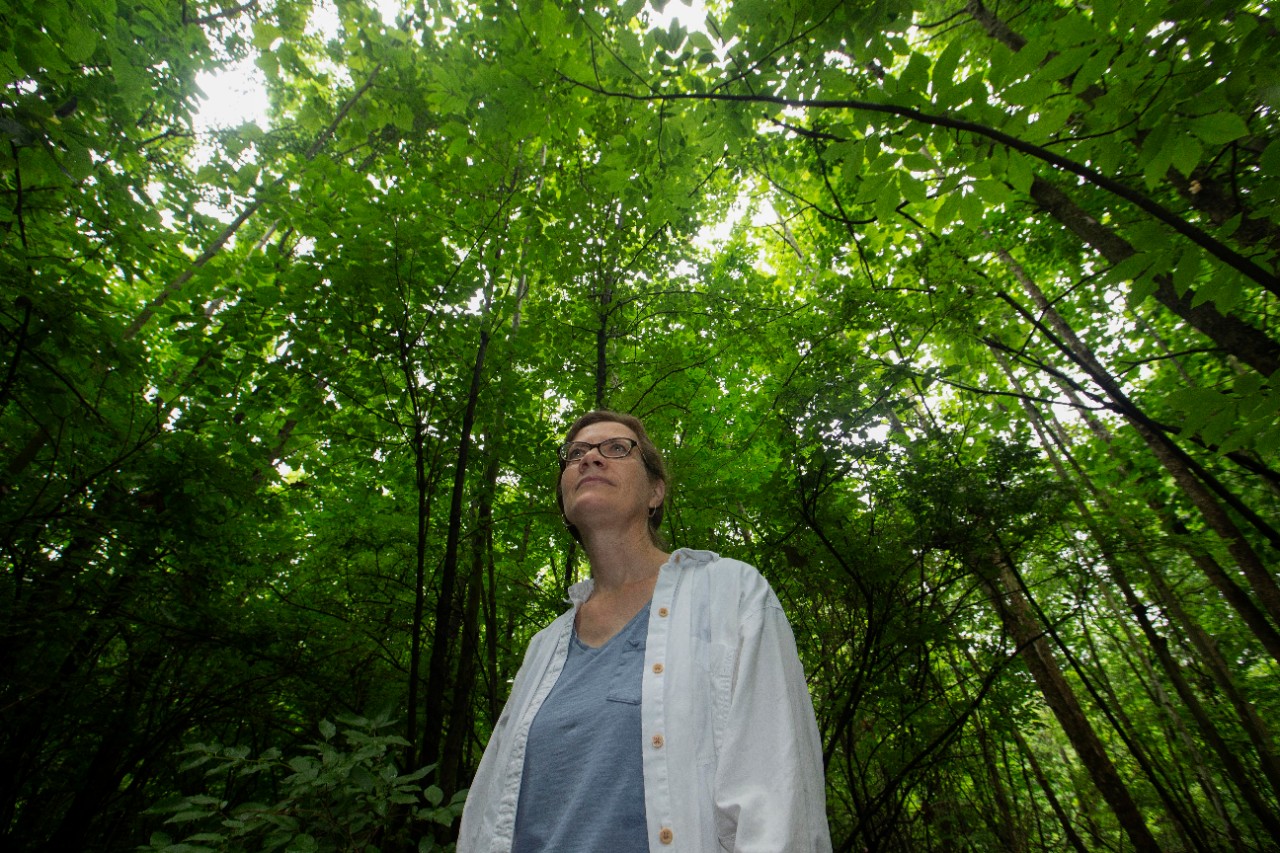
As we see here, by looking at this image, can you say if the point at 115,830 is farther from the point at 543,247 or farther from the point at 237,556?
the point at 543,247

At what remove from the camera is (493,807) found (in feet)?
4.70

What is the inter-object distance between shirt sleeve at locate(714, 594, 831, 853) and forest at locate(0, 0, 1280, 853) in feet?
3.98

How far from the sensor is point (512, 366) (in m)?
3.83

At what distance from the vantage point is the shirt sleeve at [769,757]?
987 mm

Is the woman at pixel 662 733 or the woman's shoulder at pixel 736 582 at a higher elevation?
the woman's shoulder at pixel 736 582

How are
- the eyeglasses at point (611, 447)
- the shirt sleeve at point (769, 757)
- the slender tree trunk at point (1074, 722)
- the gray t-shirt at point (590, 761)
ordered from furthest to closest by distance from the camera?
the slender tree trunk at point (1074, 722) < the eyeglasses at point (611, 447) < the gray t-shirt at point (590, 761) < the shirt sleeve at point (769, 757)

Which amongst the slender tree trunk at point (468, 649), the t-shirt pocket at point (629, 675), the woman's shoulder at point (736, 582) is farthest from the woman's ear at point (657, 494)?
the slender tree trunk at point (468, 649)

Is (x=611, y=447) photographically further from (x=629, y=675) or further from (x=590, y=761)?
(x=590, y=761)

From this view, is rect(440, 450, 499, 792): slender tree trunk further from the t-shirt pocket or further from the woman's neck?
the t-shirt pocket

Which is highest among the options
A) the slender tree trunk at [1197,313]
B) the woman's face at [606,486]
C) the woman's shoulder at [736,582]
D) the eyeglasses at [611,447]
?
the slender tree trunk at [1197,313]

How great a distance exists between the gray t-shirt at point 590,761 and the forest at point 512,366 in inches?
24.2

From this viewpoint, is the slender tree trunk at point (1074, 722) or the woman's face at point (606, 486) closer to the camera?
the woman's face at point (606, 486)

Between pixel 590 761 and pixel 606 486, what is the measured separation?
848mm

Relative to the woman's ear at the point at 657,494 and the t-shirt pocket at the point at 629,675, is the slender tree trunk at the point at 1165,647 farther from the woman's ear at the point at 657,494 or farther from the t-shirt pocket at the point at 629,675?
the t-shirt pocket at the point at 629,675
